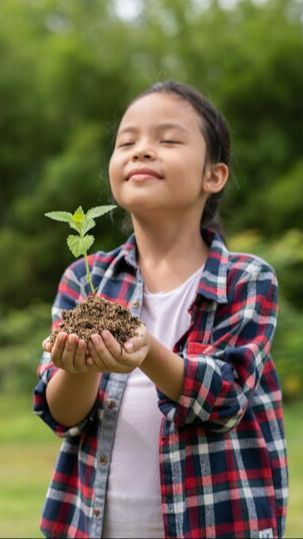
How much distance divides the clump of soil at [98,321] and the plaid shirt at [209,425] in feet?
0.68

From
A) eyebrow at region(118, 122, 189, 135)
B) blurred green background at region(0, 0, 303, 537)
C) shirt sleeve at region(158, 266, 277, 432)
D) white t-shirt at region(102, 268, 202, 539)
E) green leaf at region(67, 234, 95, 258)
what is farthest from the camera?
blurred green background at region(0, 0, 303, 537)

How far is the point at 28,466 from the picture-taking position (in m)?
4.86

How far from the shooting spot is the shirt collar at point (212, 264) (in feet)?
5.88

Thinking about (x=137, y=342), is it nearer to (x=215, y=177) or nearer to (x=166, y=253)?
(x=166, y=253)

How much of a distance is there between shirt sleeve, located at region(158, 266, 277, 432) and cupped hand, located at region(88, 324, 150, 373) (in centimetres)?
18

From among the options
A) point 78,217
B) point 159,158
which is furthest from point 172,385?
point 159,158

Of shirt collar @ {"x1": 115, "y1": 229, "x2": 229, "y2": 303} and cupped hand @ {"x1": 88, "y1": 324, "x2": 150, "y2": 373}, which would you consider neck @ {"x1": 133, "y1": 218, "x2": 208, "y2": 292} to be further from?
cupped hand @ {"x1": 88, "y1": 324, "x2": 150, "y2": 373}

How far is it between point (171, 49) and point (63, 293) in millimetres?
8752

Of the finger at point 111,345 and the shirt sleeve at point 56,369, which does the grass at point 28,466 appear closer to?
the shirt sleeve at point 56,369

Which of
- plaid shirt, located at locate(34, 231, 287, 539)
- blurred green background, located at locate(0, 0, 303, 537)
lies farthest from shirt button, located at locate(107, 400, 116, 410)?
blurred green background, located at locate(0, 0, 303, 537)

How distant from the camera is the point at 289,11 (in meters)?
10.5

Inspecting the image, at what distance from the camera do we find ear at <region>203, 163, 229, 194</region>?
1968mm

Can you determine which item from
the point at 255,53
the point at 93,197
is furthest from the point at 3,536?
the point at 255,53

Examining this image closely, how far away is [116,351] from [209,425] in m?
0.36
